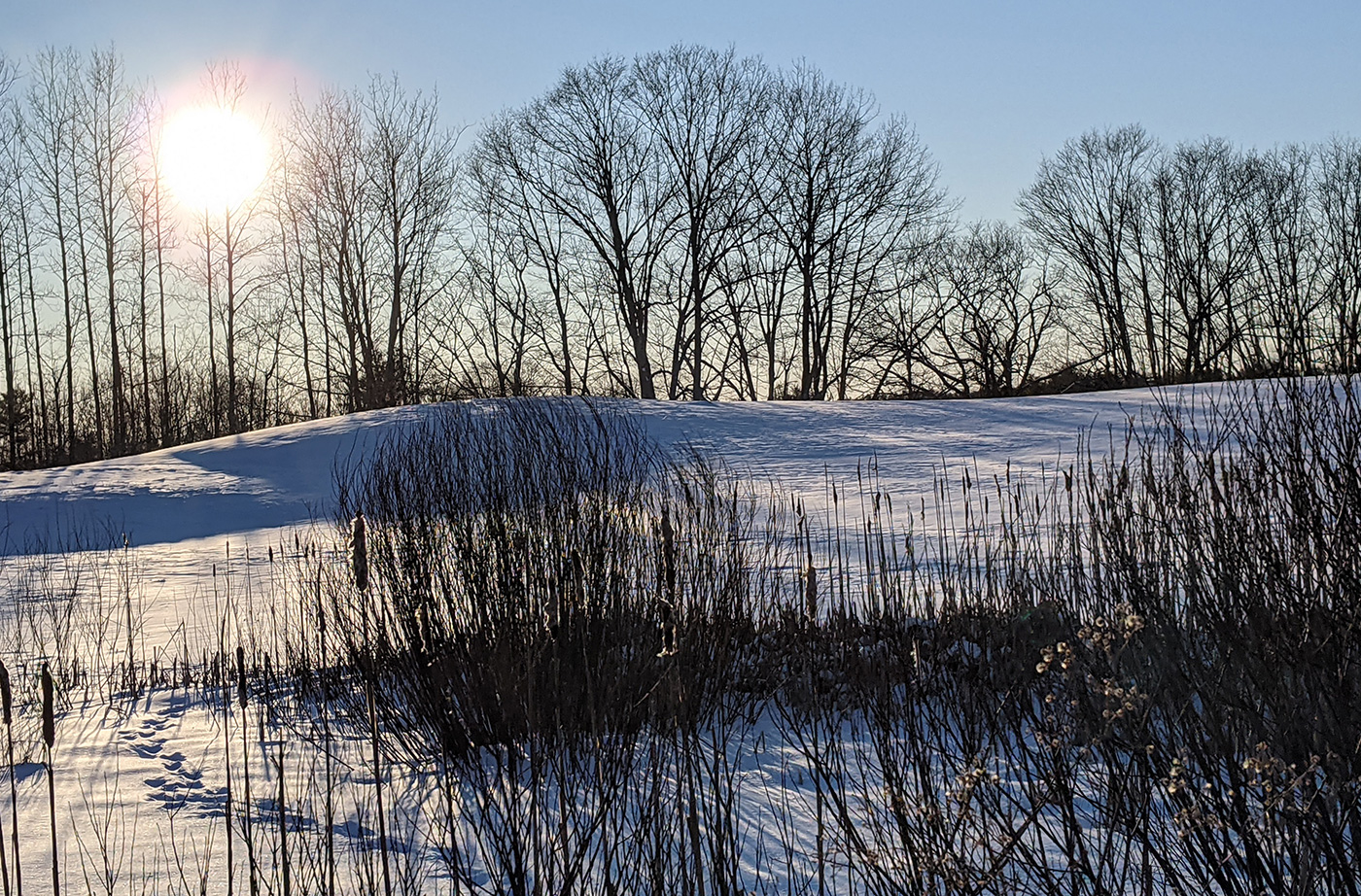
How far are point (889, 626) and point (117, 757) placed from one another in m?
4.43

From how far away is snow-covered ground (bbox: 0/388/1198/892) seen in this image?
16.5 ft

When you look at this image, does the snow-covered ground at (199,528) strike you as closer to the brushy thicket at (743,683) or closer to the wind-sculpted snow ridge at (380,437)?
the wind-sculpted snow ridge at (380,437)

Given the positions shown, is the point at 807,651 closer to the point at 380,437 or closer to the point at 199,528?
the point at 199,528

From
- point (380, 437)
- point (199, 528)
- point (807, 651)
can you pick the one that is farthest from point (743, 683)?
point (380, 437)

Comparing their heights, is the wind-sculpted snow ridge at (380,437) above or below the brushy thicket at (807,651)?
above

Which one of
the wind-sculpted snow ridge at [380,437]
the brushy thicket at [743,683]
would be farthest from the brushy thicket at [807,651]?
the wind-sculpted snow ridge at [380,437]

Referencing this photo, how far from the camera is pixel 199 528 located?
15.8 metres

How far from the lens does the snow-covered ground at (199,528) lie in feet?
16.5

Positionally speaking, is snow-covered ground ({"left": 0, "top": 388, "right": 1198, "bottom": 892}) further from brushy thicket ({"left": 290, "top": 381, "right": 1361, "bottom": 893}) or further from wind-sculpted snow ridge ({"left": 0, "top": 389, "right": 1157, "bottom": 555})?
brushy thicket ({"left": 290, "top": 381, "right": 1361, "bottom": 893})

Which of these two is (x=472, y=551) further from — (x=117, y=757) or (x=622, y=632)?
(x=117, y=757)

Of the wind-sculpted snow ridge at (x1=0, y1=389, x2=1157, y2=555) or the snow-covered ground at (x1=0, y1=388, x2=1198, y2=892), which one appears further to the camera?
the wind-sculpted snow ridge at (x1=0, y1=389, x2=1157, y2=555)

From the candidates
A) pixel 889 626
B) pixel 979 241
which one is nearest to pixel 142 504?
pixel 889 626

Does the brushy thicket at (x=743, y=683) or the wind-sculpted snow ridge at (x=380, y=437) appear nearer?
the brushy thicket at (x=743, y=683)

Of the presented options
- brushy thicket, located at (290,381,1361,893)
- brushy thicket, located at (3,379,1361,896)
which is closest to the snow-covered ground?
brushy thicket, located at (3,379,1361,896)
